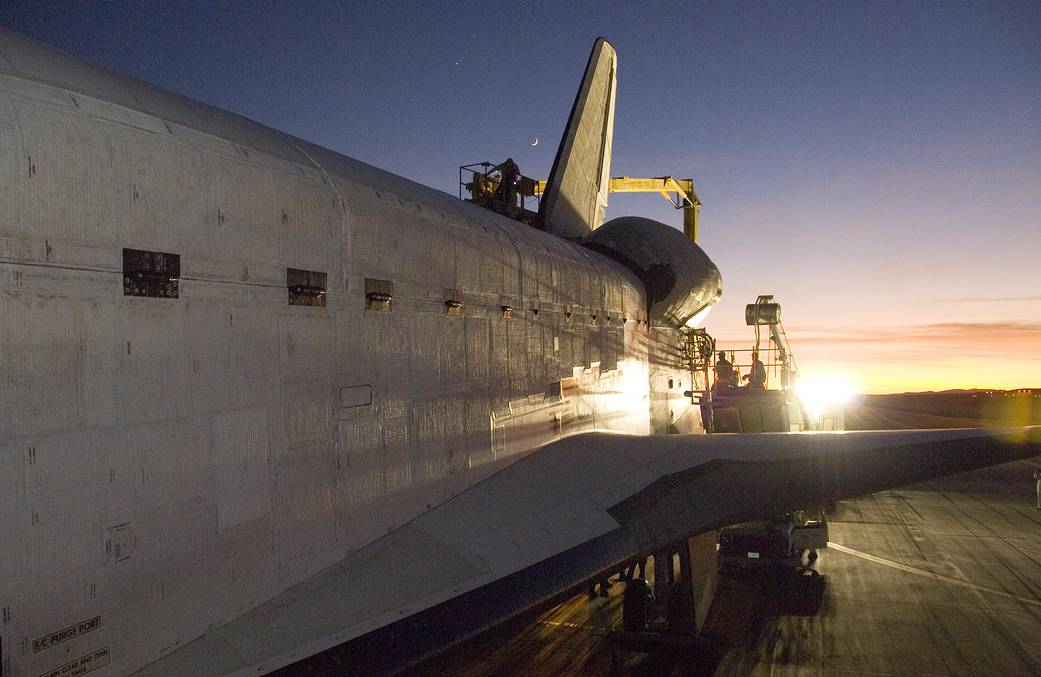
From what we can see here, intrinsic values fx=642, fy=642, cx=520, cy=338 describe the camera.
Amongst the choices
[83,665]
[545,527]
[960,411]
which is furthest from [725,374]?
[960,411]

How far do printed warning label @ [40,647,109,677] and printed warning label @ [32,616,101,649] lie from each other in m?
0.10

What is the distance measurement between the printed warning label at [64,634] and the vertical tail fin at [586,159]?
9176mm

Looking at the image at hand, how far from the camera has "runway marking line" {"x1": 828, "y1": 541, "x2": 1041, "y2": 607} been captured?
34.0 ft

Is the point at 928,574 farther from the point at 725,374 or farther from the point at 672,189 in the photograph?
the point at 672,189

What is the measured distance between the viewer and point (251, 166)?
3.33 metres

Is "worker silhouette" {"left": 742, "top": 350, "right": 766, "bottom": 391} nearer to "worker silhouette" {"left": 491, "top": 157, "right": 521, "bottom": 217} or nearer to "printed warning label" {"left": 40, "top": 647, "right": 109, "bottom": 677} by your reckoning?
"worker silhouette" {"left": 491, "top": 157, "right": 521, "bottom": 217}

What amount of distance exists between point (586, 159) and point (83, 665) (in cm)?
1126

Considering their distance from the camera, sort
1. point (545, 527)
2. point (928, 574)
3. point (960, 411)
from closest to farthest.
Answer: point (545, 527), point (928, 574), point (960, 411)

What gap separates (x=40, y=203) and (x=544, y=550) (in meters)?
3.49

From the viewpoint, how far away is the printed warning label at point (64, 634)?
91.5 inches

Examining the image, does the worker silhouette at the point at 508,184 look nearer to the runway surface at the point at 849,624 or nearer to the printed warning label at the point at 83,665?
the runway surface at the point at 849,624

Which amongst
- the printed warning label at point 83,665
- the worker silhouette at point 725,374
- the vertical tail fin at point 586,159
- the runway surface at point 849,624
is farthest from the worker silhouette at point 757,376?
the printed warning label at point 83,665

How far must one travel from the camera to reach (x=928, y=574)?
11758 millimetres

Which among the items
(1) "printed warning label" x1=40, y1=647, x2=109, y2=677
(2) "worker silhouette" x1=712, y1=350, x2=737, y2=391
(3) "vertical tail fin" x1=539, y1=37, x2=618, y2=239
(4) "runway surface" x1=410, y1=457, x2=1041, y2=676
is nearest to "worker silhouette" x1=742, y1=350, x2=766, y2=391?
(2) "worker silhouette" x1=712, y1=350, x2=737, y2=391
